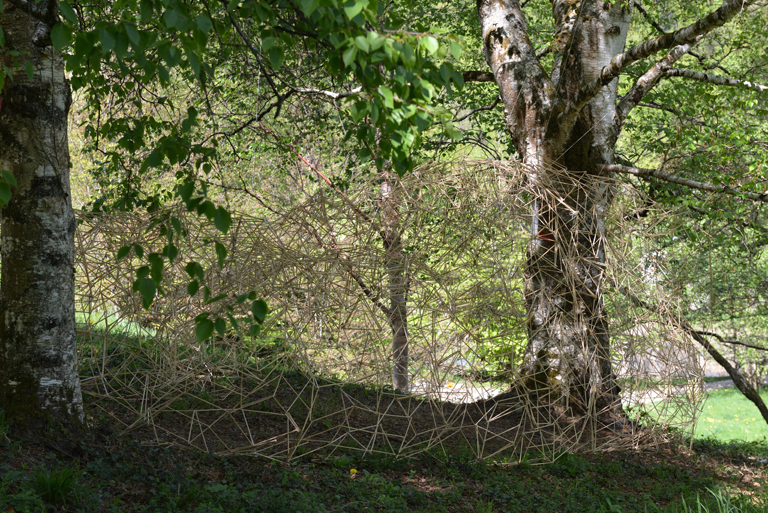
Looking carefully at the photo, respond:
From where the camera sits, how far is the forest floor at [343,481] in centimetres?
263

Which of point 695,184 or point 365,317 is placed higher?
point 695,184

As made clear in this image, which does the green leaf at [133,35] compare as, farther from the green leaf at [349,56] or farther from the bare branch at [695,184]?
the bare branch at [695,184]

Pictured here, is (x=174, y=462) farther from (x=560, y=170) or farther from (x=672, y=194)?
(x=672, y=194)

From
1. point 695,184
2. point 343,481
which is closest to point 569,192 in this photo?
point 695,184

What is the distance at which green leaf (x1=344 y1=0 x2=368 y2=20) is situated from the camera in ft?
5.30

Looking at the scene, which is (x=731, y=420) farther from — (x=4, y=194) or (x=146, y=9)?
(x=4, y=194)

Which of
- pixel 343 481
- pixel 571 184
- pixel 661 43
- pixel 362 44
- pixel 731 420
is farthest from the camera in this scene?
pixel 731 420

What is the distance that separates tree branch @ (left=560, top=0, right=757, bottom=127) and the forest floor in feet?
8.36

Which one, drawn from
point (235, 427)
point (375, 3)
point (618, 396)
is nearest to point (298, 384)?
point (235, 427)

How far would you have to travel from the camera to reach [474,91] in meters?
8.04

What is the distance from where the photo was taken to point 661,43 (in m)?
3.91

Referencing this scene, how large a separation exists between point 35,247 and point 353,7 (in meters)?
2.21

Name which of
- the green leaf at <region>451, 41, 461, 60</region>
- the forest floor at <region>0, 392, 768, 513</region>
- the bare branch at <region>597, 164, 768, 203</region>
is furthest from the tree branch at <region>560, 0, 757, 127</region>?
the forest floor at <region>0, 392, 768, 513</region>

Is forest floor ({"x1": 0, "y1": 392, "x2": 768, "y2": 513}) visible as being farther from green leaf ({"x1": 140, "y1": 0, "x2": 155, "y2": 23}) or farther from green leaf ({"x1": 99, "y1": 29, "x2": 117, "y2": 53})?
green leaf ({"x1": 140, "y1": 0, "x2": 155, "y2": 23})
